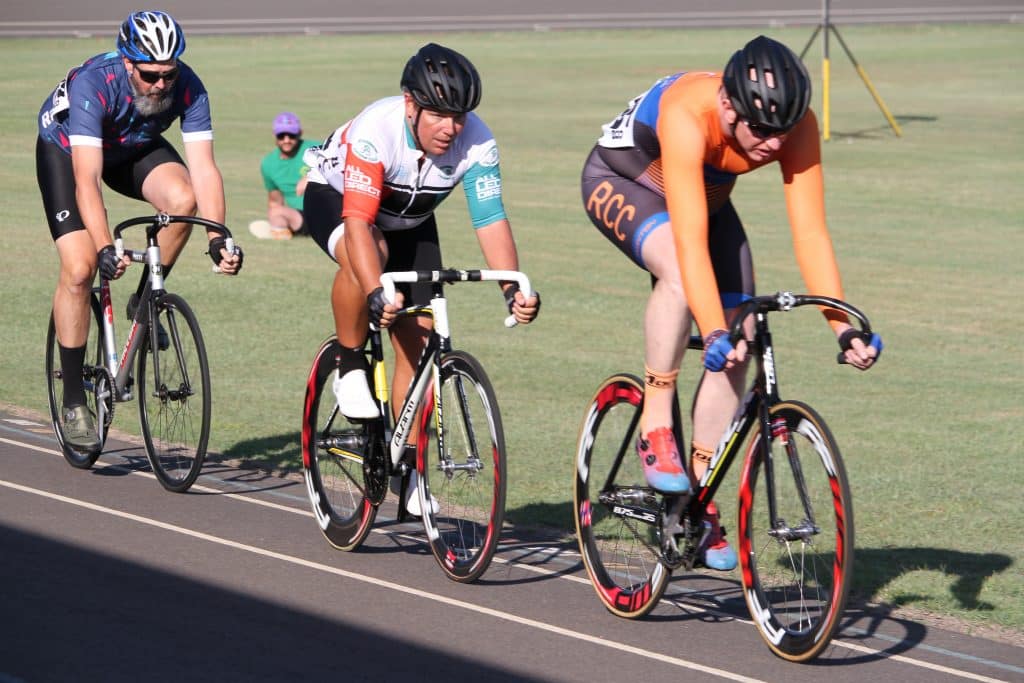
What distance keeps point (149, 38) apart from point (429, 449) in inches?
88.0

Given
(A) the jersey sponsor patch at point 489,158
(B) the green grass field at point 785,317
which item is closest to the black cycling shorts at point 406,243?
(A) the jersey sponsor patch at point 489,158

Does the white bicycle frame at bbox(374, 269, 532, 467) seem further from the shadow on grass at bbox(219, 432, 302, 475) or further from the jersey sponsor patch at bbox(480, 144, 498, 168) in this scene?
the shadow on grass at bbox(219, 432, 302, 475)

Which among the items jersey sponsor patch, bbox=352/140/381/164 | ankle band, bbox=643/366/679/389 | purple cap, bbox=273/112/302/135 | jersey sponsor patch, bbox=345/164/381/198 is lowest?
ankle band, bbox=643/366/679/389

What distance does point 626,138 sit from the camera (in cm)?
554

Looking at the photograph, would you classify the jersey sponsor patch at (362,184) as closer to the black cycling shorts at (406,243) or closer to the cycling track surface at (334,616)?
the black cycling shorts at (406,243)

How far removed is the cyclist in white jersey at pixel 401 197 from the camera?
571cm

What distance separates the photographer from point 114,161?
741 cm

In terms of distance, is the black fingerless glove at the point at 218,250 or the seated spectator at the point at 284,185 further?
the seated spectator at the point at 284,185

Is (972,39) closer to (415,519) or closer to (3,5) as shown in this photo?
(3,5)

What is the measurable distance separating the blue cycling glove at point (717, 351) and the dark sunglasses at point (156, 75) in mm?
3156

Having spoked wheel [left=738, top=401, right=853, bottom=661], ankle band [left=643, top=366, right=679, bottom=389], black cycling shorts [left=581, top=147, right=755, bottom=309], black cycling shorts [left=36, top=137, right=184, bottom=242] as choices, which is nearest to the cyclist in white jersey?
black cycling shorts [left=581, top=147, right=755, bottom=309]

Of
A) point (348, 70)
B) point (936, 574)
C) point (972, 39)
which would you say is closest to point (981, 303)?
point (936, 574)

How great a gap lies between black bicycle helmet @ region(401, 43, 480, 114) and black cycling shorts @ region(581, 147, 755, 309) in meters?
0.58

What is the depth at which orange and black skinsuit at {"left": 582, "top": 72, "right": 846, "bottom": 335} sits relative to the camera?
4977mm
